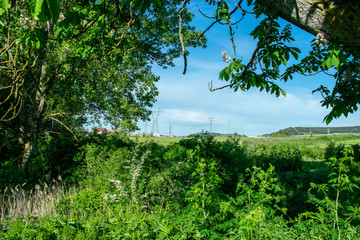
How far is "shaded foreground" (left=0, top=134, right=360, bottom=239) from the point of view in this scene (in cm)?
258

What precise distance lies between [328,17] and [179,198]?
3.86m

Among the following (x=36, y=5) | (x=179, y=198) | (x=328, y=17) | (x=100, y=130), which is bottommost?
(x=179, y=198)

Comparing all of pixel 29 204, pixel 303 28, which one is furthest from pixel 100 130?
pixel 303 28

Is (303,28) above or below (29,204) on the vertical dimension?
above

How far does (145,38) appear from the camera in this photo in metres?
9.31

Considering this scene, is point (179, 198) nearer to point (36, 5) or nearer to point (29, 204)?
point (29, 204)

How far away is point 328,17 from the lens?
206 cm

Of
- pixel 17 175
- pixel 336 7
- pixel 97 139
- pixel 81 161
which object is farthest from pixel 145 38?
pixel 336 7

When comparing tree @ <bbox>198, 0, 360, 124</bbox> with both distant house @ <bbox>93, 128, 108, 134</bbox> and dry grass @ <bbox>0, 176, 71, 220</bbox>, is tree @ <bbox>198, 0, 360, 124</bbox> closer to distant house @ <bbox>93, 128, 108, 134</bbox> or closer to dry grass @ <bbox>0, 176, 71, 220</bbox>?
dry grass @ <bbox>0, 176, 71, 220</bbox>

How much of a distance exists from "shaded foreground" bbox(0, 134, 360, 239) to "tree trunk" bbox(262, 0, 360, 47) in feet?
5.42

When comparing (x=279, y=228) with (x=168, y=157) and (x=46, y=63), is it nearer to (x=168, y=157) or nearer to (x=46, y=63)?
(x=168, y=157)

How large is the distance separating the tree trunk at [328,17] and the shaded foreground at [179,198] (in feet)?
5.42

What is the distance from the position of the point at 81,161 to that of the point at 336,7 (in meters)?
7.84

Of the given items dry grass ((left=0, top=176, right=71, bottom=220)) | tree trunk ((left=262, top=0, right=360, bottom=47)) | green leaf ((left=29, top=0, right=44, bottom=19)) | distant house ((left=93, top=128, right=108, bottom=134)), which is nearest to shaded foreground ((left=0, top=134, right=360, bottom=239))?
dry grass ((left=0, top=176, right=71, bottom=220))
